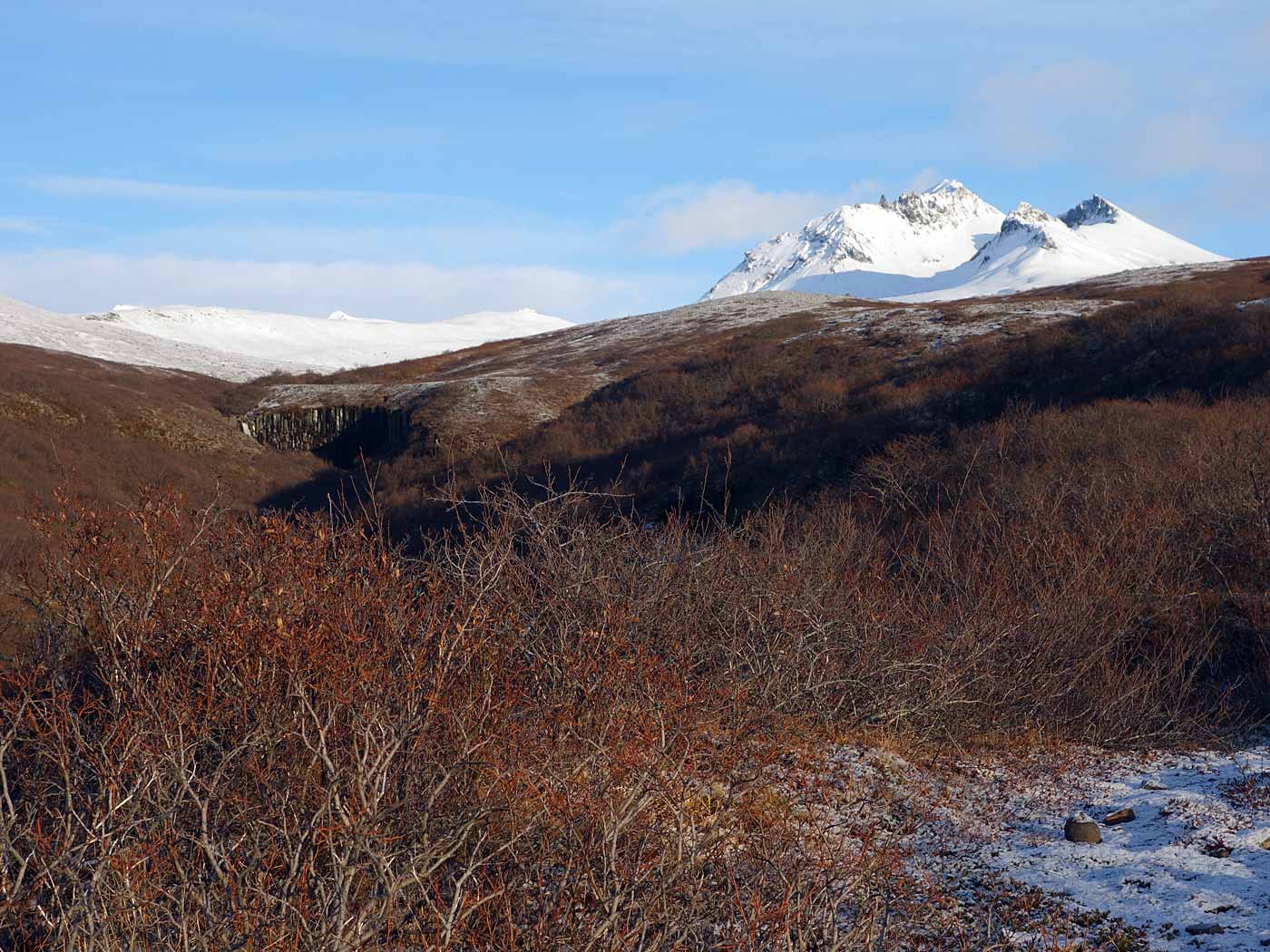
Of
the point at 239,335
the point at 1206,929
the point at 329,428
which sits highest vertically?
Result: the point at 239,335

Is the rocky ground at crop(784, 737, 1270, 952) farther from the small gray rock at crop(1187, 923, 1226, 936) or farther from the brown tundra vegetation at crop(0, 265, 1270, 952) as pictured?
the brown tundra vegetation at crop(0, 265, 1270, 952)

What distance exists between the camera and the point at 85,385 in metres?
39.9

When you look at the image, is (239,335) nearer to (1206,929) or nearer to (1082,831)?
(1082,831)

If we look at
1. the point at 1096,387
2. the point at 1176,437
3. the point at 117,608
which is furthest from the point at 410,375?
the point at 117,608

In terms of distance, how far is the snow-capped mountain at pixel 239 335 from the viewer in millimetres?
58250

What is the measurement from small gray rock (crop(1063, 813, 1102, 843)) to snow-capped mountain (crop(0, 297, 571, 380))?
56005mm

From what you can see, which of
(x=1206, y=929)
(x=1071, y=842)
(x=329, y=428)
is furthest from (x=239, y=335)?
(x=1206, y=929)

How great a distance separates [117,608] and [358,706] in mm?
2618

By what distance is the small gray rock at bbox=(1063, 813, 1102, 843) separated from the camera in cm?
632

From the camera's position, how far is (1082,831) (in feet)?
20.8

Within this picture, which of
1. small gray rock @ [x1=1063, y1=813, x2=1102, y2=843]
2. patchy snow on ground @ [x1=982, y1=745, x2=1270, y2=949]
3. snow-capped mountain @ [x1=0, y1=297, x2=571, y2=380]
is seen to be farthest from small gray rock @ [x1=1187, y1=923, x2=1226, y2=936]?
snow-capped mountain @ [x1=0, y1=297, x2=571, y2=380]

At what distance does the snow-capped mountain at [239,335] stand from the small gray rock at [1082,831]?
56005 mm

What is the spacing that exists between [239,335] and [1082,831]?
317 feet

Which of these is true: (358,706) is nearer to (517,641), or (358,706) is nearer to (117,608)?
(517,641)
